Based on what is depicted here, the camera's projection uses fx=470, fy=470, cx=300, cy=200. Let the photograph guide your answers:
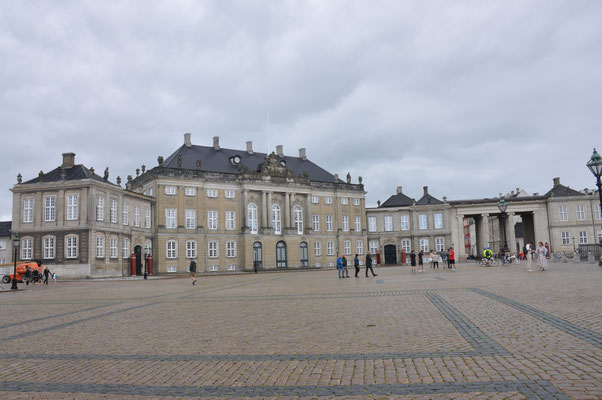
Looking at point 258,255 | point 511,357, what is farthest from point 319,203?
point 511,357

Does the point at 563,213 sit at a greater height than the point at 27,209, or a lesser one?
lesser

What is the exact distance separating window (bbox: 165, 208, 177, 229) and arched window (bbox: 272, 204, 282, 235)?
13769 mm

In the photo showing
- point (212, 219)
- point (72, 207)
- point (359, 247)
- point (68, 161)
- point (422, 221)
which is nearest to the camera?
point (72, 207)

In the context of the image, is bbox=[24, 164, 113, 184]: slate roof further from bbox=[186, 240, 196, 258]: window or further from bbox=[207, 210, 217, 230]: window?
bbox=[207, 210, 217, 230]: window

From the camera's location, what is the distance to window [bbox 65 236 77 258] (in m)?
43.6

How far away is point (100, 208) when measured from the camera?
1785 inches

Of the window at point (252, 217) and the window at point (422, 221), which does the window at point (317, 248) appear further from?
the window at point (422, 221)

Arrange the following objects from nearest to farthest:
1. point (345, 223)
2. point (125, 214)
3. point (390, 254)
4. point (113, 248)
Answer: point (113, 248), point (125, 214), point (345, 223), point (390, 254)

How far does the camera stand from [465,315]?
36.7ft

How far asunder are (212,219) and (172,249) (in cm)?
656

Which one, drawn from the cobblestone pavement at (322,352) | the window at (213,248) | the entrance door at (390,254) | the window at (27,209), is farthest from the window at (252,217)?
the cobblestone pavement at (322,352)

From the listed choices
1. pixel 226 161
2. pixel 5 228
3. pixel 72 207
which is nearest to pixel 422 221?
pixel 226 161

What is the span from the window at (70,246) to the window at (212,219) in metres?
18.0

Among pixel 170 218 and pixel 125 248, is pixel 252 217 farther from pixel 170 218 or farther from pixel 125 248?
pixel 125 248
